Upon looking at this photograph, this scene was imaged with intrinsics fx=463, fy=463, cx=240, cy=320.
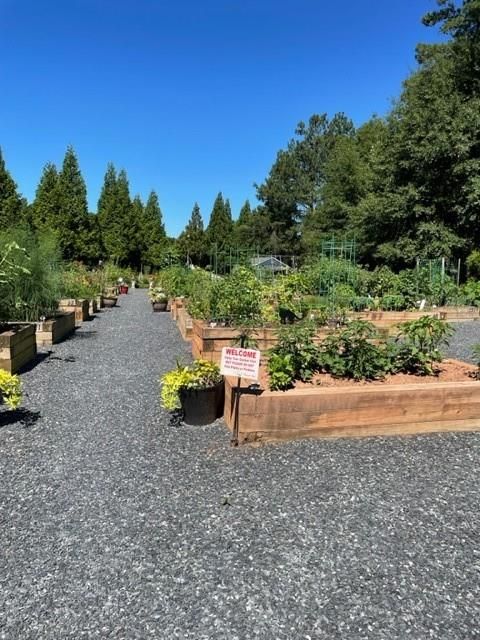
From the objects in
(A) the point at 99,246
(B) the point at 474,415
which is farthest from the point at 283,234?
(B) the point at 474,415

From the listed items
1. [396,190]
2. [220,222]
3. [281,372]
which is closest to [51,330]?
[281,372]

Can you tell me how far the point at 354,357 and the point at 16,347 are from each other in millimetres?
4081

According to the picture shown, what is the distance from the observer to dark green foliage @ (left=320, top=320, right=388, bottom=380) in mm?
4242

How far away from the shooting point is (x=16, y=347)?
5727mm

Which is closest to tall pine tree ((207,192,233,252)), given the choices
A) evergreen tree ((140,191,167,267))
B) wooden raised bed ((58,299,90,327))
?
evergreen tree ((140,191,167,267))

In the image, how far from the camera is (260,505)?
2703 millimetres

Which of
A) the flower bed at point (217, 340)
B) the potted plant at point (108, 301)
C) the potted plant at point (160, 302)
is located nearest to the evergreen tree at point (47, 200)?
the potted plant at point (108, 301)

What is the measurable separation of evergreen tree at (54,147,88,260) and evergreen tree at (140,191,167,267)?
7.88 meters

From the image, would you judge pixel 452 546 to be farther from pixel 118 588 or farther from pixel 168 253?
pixel 168 253

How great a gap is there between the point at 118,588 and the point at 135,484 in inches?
37.0

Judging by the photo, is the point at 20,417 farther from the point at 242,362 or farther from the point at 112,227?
the point at 112,227

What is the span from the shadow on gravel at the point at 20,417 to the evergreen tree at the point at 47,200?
25.2 meters

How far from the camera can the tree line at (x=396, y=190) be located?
55.8 ft

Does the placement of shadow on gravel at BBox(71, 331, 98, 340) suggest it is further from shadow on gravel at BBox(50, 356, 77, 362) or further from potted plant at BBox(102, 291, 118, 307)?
potted plant at BBox(102, 291, 118, 307)
